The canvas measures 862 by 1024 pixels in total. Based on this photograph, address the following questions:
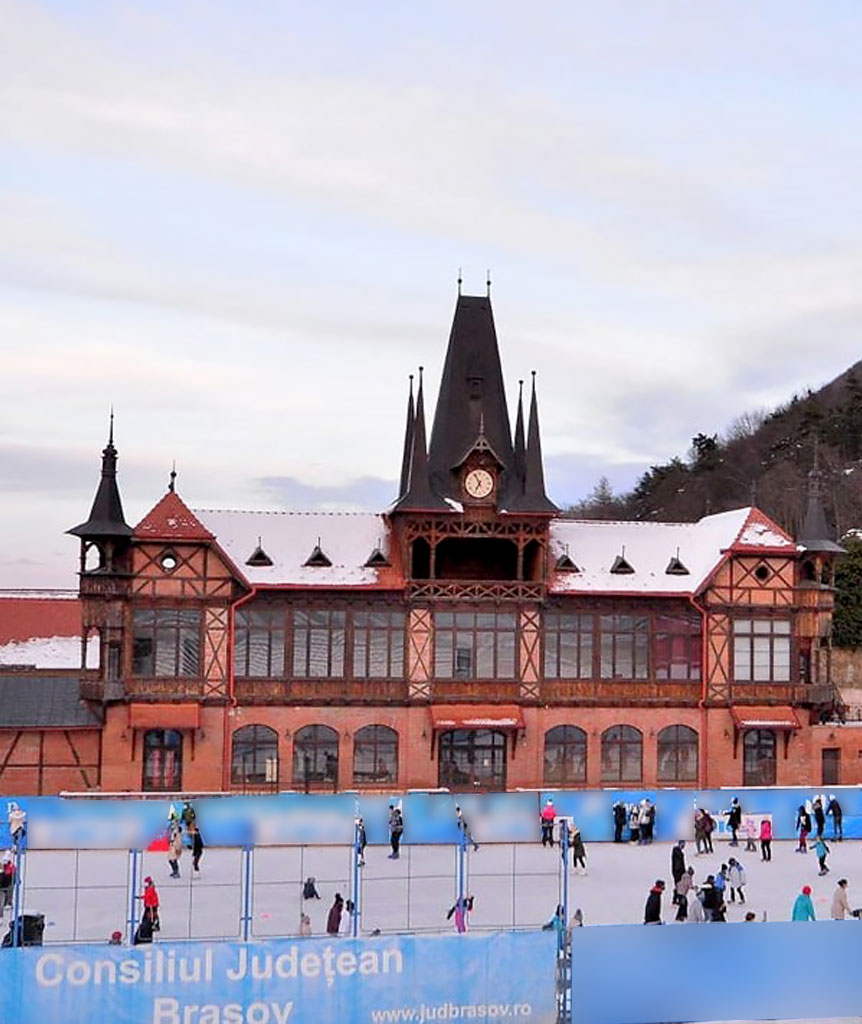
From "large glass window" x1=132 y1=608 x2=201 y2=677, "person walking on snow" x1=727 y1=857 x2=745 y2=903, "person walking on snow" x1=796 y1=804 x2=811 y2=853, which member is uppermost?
"large glass window" x1=132 y1=608 x2=201 y2=677

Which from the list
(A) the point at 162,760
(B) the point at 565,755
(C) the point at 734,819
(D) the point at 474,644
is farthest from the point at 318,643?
(C) the point at 734,819

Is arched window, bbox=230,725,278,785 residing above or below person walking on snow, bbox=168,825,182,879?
above

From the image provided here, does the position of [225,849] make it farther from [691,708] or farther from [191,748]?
[691,708]

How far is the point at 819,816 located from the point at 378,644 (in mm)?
15133

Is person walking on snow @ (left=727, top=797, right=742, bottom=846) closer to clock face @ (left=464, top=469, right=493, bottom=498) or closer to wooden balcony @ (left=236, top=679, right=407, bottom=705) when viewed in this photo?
wooden balcony @ (left=236, top=679, right=407, bottom=705)

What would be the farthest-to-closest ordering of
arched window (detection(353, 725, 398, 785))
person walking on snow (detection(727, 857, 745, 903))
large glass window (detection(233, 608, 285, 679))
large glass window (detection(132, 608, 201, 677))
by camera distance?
arched window (detection(353, 725, 398, 785)), large glass window (detection(233, 608, 285, 679)), large glass window (detection(132, 608, 201, 677)), person walking on snow (detection(727, 857, 745, 903))

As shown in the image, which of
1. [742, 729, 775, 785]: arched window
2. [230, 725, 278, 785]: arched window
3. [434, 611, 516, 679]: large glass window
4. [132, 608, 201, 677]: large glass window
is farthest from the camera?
[742, 729, 775, 785]: arched window

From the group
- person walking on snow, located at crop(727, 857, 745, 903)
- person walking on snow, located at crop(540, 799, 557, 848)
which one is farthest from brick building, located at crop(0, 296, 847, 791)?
person walking on snow, located at crop(727, 857, 745, 903)

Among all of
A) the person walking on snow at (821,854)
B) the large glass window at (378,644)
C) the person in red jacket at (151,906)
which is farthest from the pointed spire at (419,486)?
the person in red jacket at (151,906)

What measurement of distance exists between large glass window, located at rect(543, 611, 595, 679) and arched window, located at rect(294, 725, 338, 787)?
7.38 m

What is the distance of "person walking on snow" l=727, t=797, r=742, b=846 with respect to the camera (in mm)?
35344

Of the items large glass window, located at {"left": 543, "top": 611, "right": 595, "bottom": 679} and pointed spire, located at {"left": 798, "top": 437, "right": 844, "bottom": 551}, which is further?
pointed spire, located at {"left": 798, "top": 437, "right": 844, "bottom": 551}

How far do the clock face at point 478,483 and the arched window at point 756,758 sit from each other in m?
11.6

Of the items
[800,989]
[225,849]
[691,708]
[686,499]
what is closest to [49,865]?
[225,849]
